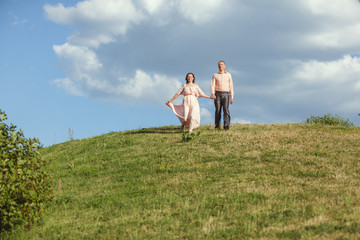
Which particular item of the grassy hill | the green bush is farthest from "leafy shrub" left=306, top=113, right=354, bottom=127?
the green bush

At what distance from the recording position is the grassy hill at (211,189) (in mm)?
8523

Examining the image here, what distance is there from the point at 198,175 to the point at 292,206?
161 inches

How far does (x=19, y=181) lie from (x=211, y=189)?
5.49 metres

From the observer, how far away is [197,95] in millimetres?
19594

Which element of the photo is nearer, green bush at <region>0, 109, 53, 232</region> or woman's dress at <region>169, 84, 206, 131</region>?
green bush at <region>0, 109, 53, 232</region>

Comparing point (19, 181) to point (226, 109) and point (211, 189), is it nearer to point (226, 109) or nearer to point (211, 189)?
point (211, 189)

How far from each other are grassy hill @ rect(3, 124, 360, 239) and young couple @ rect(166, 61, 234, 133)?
1.62 m

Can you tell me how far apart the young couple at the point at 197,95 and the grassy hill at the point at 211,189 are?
1.62 m

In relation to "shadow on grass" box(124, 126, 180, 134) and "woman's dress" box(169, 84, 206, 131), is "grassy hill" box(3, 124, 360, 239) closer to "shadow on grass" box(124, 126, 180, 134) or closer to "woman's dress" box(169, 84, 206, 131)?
"woman's dress" box(169, 84, 206, 131)

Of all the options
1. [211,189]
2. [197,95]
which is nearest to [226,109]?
[197,95]

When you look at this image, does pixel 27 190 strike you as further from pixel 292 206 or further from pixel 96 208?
pixel 292 206

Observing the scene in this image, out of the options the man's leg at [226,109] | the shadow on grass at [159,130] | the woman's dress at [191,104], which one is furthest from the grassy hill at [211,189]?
the shadow on grass at [159,130]

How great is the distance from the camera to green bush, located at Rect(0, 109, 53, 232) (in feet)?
29.9

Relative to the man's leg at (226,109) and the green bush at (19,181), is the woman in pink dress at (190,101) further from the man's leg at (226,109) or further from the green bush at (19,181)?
the green bush at (19,181)
